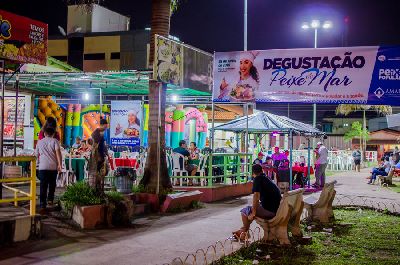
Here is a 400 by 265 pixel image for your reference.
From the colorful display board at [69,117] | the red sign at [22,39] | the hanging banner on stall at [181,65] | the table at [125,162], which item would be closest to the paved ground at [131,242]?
the hanging banner on stall at [181,65]

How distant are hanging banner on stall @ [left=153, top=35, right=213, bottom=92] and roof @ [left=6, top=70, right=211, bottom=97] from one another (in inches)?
33.9

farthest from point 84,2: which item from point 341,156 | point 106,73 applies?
point 341,156

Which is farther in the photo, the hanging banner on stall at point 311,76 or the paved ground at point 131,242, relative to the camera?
the hanging banner on stall at point 311,76

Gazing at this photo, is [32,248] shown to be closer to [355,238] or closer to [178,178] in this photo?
[355,238]

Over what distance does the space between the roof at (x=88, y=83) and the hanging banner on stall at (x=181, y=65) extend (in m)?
0.86

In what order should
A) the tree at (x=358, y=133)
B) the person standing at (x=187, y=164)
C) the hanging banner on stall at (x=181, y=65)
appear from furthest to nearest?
1. the tree at (x=358, y=133)
2. the person standing at (x=187, y=164)
3. the hanging banner on stall at (x=181, y=65)

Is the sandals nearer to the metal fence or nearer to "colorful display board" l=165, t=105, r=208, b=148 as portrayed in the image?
the metal fence

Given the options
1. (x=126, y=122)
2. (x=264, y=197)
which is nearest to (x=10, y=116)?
(x=126, y=122)

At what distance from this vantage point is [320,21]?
2909 centimetres

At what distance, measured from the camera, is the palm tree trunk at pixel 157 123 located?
1234 centimetres

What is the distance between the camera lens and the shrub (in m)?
9.69

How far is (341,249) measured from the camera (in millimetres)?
A: 8445

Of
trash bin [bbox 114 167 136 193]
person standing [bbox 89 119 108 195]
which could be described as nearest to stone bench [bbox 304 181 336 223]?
trash bin [bbox 114 167 136 193]

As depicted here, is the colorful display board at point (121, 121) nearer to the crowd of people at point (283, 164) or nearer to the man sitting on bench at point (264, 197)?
the crowd of people at point (283, 164)
